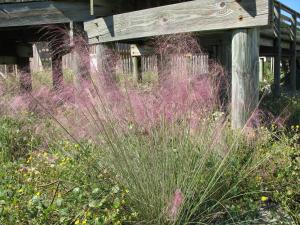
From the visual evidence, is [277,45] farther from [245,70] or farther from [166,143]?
[166,143]

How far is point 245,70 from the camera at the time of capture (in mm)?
4863

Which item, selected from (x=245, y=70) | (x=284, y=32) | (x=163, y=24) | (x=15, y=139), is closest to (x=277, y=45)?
(x=284, y=32)

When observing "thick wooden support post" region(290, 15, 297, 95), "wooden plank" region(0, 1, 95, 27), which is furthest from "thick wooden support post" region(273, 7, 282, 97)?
"wooden plank" region(0, 1, 95, 27)

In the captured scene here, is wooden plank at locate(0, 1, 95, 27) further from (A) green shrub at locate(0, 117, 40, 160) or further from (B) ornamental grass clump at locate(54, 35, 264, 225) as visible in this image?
(B) ornamental grass clump at locate(54, 35, 264, 225)

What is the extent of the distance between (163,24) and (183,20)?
394 mm

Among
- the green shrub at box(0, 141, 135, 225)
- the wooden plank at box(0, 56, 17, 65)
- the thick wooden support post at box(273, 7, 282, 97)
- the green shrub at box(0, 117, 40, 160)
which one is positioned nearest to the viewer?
the green shrub at box(0, 141, 135, 225)

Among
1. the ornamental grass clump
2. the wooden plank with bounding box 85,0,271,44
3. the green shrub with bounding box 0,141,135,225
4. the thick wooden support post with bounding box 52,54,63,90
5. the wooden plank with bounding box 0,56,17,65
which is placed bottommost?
the green shrub with bounding box 0,141,135,225

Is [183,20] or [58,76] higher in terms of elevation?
[183,20]

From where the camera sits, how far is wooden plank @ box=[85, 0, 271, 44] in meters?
4.67

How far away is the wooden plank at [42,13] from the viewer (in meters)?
7.36

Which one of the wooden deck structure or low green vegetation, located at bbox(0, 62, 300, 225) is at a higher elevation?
the wooden deck structure

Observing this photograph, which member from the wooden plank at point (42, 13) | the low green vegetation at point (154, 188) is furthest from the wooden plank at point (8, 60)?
the low green vegetation at point (154, 188)

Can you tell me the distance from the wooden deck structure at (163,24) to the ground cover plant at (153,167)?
26.8 inches

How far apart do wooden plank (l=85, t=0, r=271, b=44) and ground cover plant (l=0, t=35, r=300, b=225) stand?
1024mm
